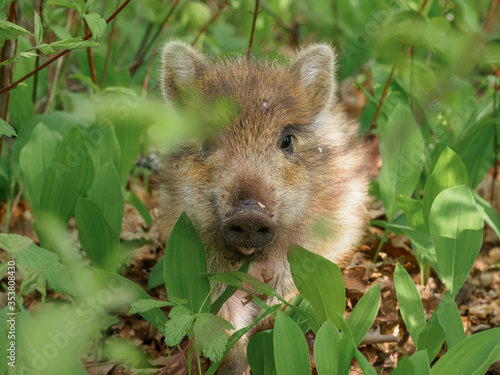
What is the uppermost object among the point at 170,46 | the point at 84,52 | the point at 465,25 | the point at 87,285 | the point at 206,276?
the point at 465,25

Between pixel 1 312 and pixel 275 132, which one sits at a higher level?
pixel 275 132

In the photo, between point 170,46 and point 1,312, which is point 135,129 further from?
point 1,312

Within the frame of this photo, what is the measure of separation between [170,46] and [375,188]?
201 cm

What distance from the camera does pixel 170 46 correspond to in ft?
12.5

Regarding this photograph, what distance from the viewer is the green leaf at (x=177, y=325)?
2.47m

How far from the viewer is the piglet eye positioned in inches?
142

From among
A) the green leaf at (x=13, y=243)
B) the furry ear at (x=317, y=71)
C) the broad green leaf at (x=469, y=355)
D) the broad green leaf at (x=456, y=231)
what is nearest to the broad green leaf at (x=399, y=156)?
the furry ear at (x=317, y=71)

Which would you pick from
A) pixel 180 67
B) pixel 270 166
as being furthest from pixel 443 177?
pixel 180 67

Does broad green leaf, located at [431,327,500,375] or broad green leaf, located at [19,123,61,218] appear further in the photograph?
broad green leaf, located at [19,123,61,218]

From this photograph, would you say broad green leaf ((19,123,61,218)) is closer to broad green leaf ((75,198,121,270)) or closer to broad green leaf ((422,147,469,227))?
broad green leaf ((75,198,121,270))

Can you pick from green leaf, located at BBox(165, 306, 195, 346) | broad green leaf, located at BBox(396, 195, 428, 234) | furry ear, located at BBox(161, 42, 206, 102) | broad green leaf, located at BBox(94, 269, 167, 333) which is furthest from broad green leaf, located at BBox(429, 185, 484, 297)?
furry ear, located at BBox(161, 42, 206, 102)

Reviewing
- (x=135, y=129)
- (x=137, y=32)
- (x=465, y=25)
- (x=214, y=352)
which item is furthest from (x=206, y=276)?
(x=137, y=32)

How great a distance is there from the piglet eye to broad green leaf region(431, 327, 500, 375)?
163cm

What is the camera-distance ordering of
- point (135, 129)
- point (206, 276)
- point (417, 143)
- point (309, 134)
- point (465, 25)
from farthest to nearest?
point (465, 25) → point (135, 129) → point (417, 143) → point (309, 134) → point (206, 276)
